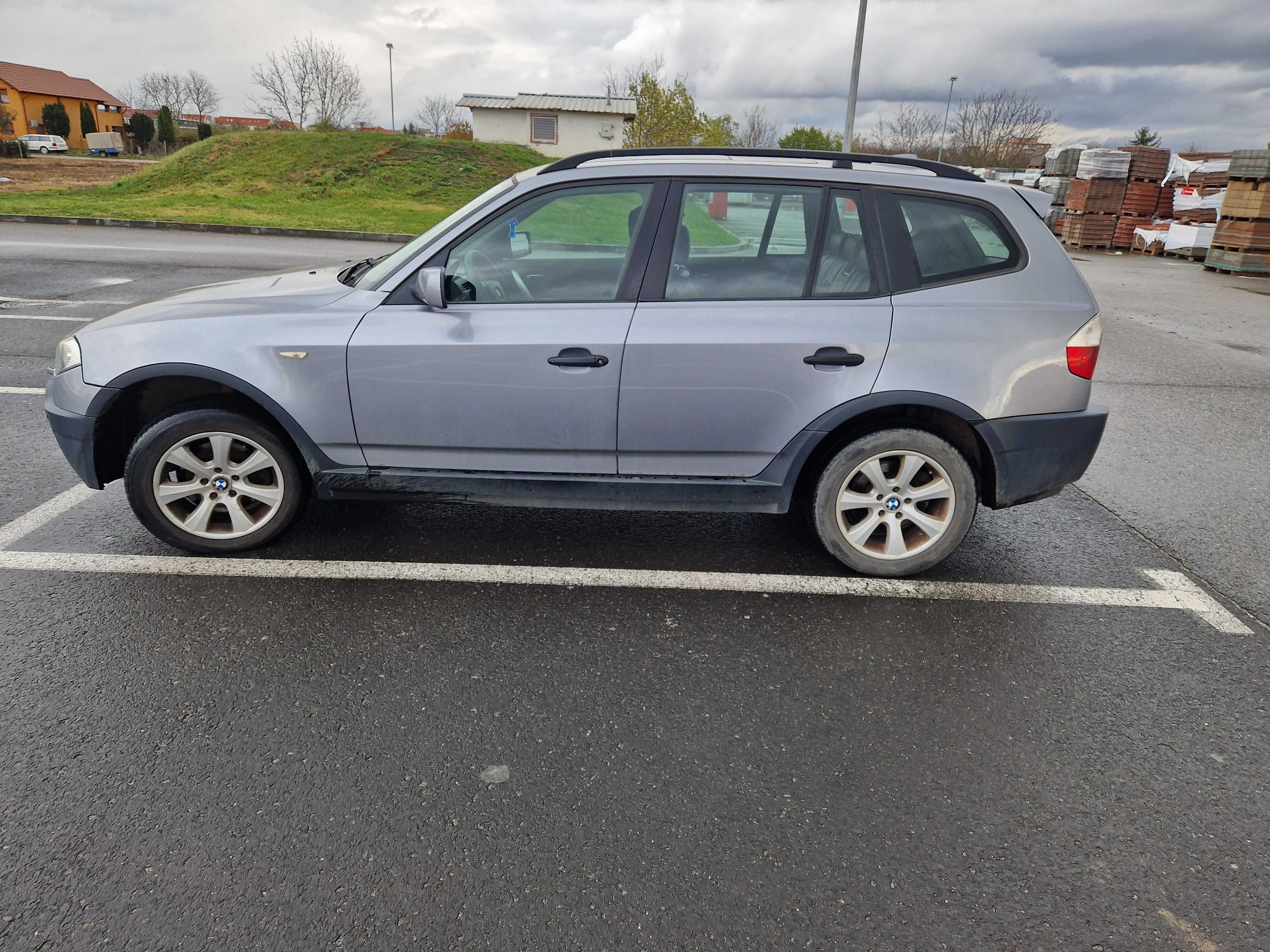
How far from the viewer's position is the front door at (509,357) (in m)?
3.69

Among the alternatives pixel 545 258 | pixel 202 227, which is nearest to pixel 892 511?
pixel 545 258

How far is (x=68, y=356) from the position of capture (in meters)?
3.94

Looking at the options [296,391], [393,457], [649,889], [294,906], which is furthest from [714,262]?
[294,906]

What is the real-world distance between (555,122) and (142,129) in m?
34.2

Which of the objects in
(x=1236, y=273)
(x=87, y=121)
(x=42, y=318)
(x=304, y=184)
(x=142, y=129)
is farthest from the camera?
(x=87, y=121)

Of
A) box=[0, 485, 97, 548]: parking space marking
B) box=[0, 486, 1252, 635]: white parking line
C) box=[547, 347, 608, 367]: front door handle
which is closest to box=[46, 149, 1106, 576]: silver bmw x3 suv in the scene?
box=[547, 347, 608, 367]: front door handle

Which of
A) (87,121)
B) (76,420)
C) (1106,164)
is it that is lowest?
(76,420)

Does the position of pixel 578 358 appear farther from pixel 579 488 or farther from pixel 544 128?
pixel 544 128

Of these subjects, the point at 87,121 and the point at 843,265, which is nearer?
the point at 843,265

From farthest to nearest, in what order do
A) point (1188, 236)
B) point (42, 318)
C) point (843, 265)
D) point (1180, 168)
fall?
point (1180, 168), point (1188, 236), point (42, 318), point (843, 265)

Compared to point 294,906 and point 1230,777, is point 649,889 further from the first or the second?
point 1230,777

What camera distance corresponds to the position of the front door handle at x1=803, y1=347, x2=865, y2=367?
367 centimetres

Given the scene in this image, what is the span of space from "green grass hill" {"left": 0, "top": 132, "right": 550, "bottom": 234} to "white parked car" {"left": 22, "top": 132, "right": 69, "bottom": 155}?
125 ft

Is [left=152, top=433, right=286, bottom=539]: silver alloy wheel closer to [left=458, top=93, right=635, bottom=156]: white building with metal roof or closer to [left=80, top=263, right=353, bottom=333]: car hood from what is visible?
[left=80, top=263, right=353, bottom=333]: car hood
